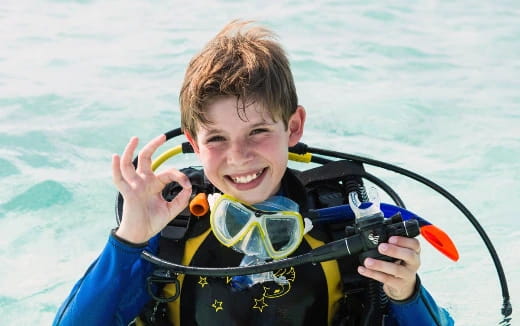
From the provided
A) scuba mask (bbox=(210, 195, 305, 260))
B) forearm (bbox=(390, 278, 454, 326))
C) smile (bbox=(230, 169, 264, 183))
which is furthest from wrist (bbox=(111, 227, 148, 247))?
forearm (bbox=(390, 278, 454, 326))

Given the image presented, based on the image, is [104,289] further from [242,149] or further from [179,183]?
[242,149]

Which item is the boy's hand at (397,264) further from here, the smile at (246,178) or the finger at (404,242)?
the smile at (246,178)

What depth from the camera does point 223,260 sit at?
8.00ft

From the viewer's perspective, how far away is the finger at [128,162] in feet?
6.88

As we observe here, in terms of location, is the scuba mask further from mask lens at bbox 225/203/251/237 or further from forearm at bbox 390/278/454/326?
forearm at bbox 390/278/454/326

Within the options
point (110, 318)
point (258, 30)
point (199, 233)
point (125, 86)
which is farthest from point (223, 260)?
point (125, 86)

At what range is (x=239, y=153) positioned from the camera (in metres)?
2.19

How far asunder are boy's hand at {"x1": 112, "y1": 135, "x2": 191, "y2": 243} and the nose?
15 centimetres

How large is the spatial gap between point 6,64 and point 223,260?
5797 mm

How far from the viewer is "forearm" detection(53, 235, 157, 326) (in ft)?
7.36

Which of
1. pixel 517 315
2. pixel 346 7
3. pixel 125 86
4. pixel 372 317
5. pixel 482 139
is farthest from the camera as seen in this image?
pixel 346 7

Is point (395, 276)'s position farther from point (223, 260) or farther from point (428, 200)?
point (428, 200)

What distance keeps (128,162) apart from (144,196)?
122 millimetres

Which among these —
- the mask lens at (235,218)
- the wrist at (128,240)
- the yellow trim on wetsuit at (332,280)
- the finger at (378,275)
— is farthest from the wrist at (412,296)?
the wrist at (128,240)
